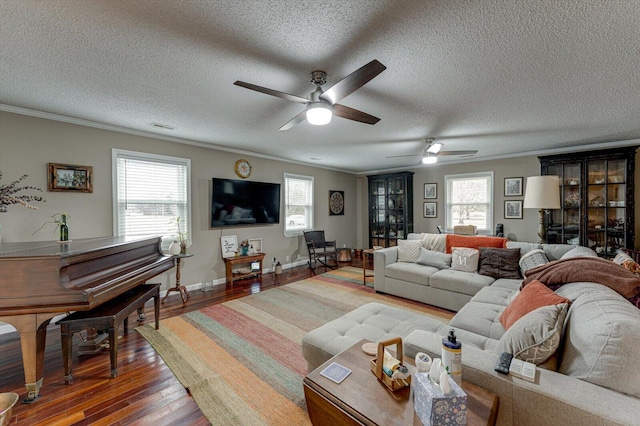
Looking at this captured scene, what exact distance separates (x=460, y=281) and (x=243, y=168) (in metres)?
4.07

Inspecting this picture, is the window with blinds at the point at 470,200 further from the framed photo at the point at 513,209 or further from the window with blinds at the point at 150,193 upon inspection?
the window with blinds at the point at 150,193

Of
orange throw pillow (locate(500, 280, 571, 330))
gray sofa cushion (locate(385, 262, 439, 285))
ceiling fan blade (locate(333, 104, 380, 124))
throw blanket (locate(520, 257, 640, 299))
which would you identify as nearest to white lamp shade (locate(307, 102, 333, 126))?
ceiling fan blade (locate(333, 104, 380, 124))

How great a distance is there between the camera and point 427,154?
4.09 meters

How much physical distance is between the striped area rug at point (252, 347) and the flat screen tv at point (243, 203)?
152cm

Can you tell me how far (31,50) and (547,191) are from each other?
5386 millimetres

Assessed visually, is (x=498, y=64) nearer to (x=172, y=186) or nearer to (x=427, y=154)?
(x=427, y=154)

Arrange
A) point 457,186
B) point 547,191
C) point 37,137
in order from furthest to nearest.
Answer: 1. point 457,186
2. point 547,191
3. point 37,137

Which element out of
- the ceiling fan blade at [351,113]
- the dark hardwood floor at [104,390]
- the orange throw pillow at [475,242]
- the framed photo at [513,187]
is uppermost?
the ceiling fan blade at [351,113]

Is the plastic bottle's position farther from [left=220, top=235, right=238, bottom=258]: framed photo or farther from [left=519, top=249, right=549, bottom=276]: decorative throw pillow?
[left=220, top=235, right=238, bottom=258]: framed photo

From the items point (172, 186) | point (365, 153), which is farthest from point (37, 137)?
point (365, 153)

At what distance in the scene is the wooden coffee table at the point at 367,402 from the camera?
101 centimetres

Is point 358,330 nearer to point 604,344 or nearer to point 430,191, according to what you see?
point 604,344

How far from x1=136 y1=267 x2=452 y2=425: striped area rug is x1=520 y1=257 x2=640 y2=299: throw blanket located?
4.10 ft

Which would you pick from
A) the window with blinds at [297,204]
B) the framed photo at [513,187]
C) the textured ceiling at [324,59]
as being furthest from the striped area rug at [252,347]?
the framed photo at [513,187]
